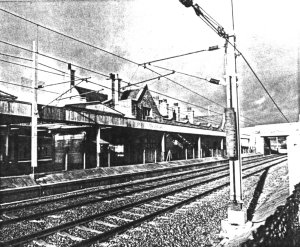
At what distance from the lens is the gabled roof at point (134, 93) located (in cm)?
3606

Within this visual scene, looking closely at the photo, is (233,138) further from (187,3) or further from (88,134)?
(88,134)

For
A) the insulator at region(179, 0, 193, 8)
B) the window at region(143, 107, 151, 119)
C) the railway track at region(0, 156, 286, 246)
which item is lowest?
the railway track at region(0, 156, 286, 246)

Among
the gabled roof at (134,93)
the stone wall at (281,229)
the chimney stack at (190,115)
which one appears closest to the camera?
the stone wall at (281,229)

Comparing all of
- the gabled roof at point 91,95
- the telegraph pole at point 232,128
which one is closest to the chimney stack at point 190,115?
the gabled roof at point 91,95

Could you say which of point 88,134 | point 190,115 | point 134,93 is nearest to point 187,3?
point 88,134

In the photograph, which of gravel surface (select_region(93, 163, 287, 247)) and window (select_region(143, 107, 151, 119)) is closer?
gravel surface (select_region(93, 163, 287, 247))

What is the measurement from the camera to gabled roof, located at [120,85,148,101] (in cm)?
3606

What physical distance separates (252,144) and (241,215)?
2255 inches

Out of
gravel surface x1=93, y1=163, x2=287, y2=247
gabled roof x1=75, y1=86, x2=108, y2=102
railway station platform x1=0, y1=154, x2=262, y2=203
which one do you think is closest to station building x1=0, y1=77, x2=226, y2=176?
gabled roof x1=75, y1=86, x2=108, y2=102

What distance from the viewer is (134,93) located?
37.7 metres

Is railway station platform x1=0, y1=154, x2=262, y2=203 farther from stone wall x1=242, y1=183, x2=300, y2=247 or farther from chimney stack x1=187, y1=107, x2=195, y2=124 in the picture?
chimney stack x1=187, y1=107, x2=195, y2=124

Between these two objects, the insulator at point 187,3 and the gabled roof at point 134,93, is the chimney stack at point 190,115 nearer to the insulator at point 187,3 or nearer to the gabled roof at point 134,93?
the gabled roof at point 134,93

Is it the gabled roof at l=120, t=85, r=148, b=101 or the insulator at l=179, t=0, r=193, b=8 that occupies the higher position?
the gabled roof at l=120, t=85, r=148, b=101

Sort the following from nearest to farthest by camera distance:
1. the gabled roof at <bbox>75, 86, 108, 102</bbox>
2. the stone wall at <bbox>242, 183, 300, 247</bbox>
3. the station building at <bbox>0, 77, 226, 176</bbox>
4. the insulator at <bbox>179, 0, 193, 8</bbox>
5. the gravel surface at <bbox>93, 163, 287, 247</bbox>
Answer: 1. the stone wall at <bbox>242, 183, 300, 247</bbox>
2. the gravel surface at <bbox>93, 163, 287, 247</bbox>
3. the insulator at <bbox>179, 0, 193, 8</bbox>
4. the station building at <bbox>0, 77, 226, 176</bbox>
5. the gabled roof at <bbox>75, 86, 108, 102</bbox>
